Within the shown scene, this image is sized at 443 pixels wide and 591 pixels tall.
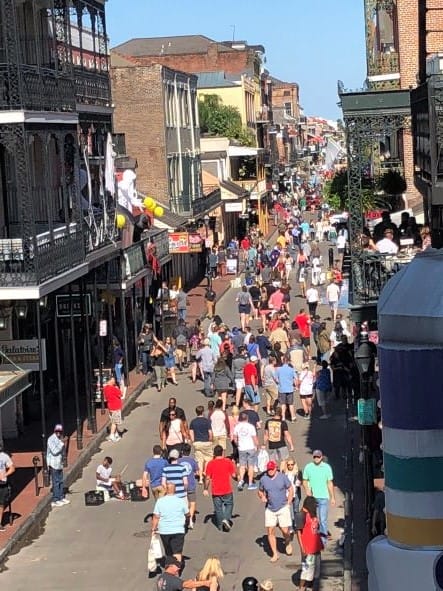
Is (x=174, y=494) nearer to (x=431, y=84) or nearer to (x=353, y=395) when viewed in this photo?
(x=431, y=84)

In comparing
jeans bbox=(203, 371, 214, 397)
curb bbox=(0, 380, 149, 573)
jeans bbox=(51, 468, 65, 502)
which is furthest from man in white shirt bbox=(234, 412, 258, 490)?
jeans bbox=(203, 371, 214, 397)

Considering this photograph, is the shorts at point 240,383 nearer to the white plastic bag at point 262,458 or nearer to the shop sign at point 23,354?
the shop sign at point 23,354

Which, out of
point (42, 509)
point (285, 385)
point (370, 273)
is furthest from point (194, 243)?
point (370, 273)

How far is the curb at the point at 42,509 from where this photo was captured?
1638cm

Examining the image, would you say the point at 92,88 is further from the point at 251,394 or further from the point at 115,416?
the point at 115,416

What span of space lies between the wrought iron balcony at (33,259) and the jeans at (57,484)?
3.12 metres

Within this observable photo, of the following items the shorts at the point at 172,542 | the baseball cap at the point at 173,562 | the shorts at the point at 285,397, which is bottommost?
the shorts at the point at 285,397

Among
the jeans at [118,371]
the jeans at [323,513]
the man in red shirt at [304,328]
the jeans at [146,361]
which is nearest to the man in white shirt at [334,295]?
the man in red shirt at [304,328]

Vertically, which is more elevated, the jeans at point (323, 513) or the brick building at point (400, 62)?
the brick building at point (400, 62)

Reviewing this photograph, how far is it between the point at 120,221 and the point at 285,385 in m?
7.48

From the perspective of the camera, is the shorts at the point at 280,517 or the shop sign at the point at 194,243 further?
the shop sign at the point at 194,243

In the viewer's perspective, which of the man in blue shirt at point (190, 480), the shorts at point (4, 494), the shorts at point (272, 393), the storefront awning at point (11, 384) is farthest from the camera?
the shorts at point (272, 393)

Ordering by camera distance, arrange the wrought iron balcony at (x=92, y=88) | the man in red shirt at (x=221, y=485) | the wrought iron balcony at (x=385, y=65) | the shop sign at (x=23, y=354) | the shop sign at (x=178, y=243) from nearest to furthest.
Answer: the man in red shirt at (x=221, y=485), the shop sign at (x=23, y=354), the wrought iron balcony at (x=92, y=88), the wrought iron balcony at (x=385, y=65), the shop sign at (x=178, y=243)

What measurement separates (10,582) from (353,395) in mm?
11378
